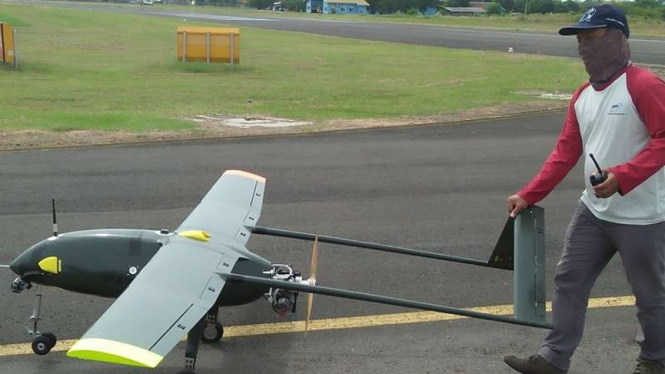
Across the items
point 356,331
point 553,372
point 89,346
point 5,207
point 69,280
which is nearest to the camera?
point 89,346

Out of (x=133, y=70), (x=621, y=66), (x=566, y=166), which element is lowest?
(x=133, y=70)

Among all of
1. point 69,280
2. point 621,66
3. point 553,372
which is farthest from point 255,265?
point 621,66

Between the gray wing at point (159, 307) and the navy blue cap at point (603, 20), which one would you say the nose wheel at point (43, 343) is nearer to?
the gray wing at point (159, 307)

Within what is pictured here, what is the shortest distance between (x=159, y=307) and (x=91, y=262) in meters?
1.11

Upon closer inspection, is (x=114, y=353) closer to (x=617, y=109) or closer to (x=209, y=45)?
(x=617, y=109)

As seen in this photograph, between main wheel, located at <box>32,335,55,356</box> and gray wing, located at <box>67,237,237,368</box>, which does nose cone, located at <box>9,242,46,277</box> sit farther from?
gray wing, located at <box>67,237,237,368</box>

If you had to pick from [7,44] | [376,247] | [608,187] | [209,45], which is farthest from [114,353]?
[209,45]

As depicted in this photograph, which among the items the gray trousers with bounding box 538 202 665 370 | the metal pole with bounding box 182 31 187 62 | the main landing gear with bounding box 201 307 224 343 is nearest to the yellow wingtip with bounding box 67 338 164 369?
the main landing gear with bounding box 201 307 224 343

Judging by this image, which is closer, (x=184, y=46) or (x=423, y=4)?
(x=184, y=46)

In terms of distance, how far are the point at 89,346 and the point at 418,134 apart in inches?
441

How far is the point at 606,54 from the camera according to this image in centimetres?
418

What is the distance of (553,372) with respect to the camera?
4504 millimetres

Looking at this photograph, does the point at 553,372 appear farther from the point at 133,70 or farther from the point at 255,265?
the point at 133,70

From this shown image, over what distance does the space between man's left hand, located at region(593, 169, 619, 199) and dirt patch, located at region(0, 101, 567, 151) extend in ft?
32.6
